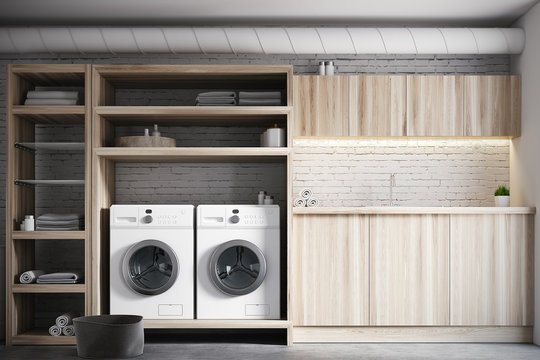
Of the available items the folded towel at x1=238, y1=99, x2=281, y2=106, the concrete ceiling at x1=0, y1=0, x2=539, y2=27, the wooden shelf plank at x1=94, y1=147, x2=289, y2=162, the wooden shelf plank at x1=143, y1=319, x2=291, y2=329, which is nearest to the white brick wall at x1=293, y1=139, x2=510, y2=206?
the folded towel at x1=238, y1=99, x2=281, y2=106

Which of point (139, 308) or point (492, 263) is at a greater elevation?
point (492, 263)

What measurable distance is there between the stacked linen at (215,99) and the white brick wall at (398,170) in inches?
32.2

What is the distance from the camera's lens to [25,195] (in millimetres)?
4934

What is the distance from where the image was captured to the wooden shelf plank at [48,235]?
4.63m

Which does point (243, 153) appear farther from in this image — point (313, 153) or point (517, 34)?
point (517, 34)

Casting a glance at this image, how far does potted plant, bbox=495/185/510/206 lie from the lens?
4949mm

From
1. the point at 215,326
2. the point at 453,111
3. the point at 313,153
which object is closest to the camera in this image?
the point at 215,326

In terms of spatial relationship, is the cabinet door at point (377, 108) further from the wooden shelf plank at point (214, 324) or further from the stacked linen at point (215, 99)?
the wooden shelf plank at point (214, 324)

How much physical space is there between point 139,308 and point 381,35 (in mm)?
3019

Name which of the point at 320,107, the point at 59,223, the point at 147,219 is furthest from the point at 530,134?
the point at 59,223

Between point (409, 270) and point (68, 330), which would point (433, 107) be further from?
point (68, 330)

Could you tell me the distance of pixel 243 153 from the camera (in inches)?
183

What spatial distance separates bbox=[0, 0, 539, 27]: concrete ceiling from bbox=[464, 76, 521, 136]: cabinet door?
593 millimetres

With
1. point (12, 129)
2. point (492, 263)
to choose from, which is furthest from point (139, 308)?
point (492, 263)
